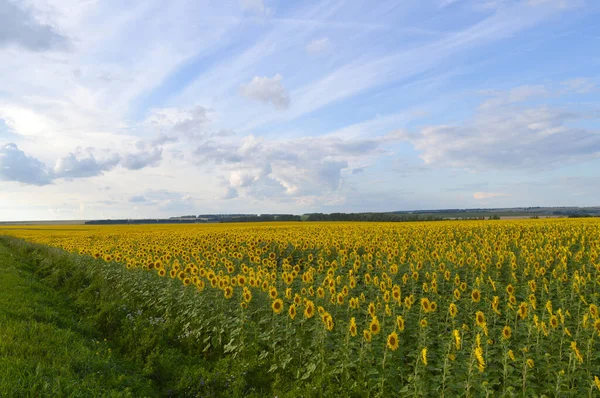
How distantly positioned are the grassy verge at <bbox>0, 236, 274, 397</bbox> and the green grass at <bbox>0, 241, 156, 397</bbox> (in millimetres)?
16

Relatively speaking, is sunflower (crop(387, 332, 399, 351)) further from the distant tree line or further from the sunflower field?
the distant tree line

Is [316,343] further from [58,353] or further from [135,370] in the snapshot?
[58,353]

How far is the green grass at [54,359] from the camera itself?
19.9 ft

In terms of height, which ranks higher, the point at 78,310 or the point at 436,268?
the point at 436,268

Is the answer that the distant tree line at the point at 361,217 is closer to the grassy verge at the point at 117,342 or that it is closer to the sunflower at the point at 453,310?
the grassy verge at the point at 117,342

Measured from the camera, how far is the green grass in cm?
608

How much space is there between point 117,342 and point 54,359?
265cm

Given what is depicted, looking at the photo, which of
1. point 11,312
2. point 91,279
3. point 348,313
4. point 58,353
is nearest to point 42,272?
point 91,279

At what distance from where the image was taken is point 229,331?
29.3ft

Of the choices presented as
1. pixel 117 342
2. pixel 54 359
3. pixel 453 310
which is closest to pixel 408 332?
pixel 453 310

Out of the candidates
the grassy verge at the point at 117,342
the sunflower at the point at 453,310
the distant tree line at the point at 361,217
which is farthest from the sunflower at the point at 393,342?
the distant tree line at the point at 361,217

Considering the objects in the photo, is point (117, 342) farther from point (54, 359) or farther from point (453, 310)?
point (453, 310)

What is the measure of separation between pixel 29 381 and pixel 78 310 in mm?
6191

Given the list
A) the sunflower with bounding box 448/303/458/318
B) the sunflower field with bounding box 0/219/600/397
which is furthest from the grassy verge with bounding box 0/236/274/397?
the sunflower with bounding box 448/303/458/318
